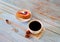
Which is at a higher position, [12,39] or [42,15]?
[42,15]

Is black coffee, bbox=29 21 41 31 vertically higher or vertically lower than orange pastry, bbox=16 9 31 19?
lower

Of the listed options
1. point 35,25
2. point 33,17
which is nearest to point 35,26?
point 35,25

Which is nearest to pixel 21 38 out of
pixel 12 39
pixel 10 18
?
pixel 12 39

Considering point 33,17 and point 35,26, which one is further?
point 33,17

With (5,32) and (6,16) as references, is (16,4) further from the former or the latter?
(5,32)

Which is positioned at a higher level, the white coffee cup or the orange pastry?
the orange pastry

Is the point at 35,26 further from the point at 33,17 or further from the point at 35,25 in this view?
the point at 33,17

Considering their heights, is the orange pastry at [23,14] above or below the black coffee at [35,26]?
above

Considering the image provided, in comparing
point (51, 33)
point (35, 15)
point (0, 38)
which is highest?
point (35, 15)
